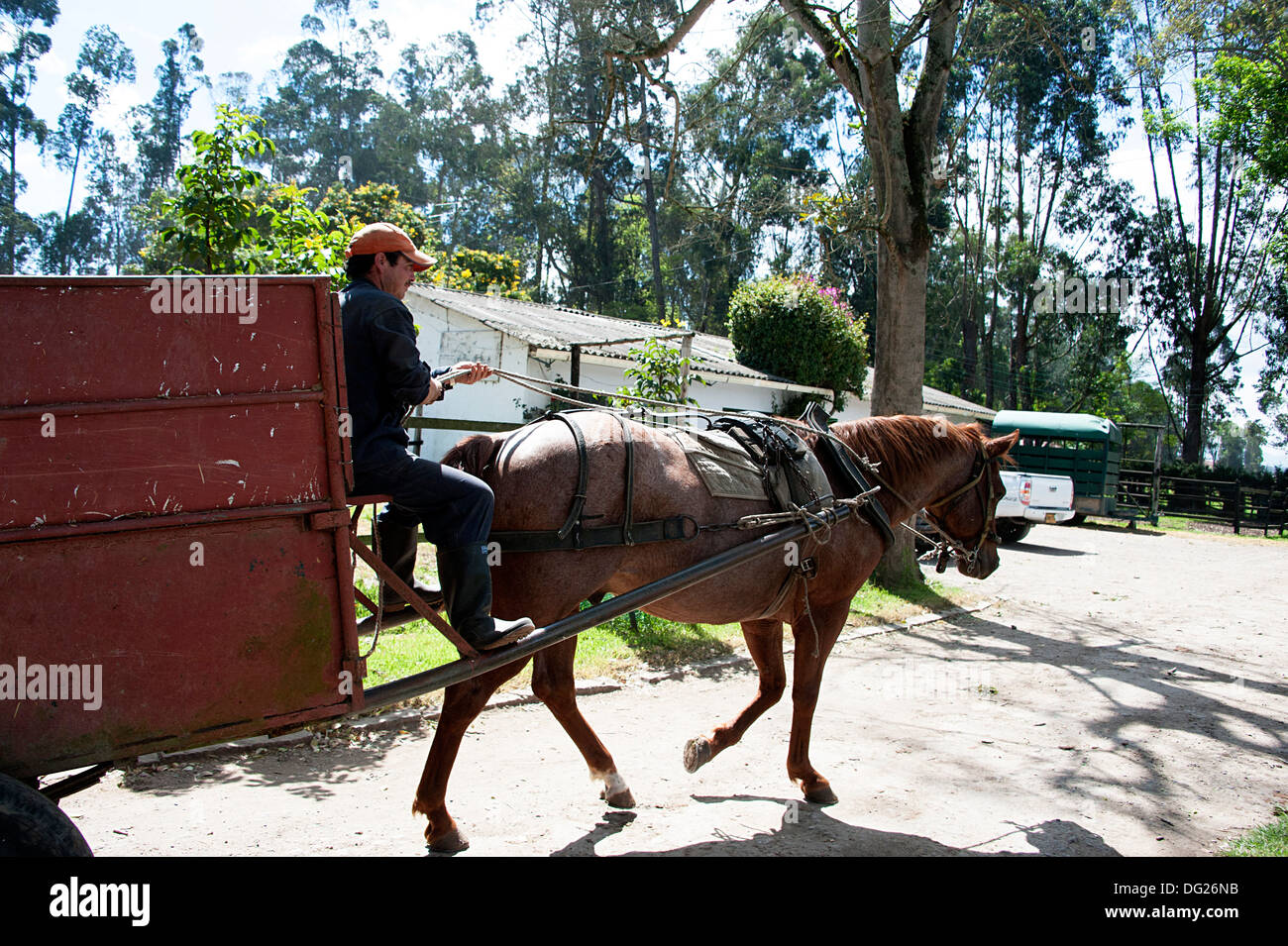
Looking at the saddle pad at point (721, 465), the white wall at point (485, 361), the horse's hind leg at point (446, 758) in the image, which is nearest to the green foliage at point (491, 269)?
the white wall at point (485, 361)

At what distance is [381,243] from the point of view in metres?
3.53

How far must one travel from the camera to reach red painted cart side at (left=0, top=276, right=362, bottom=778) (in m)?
2.53

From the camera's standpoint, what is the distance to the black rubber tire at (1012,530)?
18.2m

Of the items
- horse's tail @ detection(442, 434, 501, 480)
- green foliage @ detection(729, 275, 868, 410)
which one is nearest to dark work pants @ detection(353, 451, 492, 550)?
horse's tail @ detection(442, 434, 501, 480)

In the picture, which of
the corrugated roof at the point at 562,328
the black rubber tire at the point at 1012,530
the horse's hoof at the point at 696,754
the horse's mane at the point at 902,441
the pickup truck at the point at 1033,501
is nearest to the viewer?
the horse's hoof at the point at 696,754

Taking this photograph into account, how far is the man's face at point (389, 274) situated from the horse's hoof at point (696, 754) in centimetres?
288

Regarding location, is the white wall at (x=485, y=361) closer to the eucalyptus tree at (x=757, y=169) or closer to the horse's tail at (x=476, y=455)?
the horse's tail at (x=476, y=455)

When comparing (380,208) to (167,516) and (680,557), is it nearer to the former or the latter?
(680,557)

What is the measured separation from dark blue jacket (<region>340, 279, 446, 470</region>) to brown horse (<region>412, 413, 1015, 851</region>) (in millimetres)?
765

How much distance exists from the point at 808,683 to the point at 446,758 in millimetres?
2108

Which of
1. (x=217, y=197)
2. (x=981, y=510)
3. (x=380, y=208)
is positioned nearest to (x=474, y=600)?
(x=217, y=197)

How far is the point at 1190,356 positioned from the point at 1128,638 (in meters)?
33.0

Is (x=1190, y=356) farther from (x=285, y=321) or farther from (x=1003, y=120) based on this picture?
(x=285, y=321)

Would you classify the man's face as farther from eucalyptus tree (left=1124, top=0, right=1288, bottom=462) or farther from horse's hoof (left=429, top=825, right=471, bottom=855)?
eucalyptus tree (left=1124, top=0, right=1288, bottom=462)
